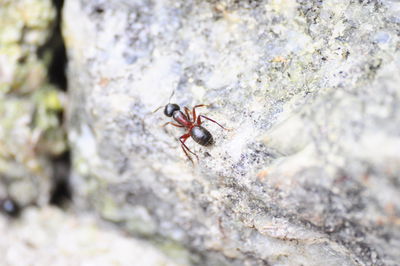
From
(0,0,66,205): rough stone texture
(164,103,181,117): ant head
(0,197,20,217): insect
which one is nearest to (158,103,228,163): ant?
(164,103,181,117): ant head

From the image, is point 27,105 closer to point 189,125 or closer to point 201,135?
point 189,125

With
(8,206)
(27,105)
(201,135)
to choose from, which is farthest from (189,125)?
(8,206)

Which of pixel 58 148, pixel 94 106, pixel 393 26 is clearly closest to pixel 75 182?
pixel 58 148

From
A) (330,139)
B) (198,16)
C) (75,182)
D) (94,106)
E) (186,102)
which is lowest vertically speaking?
(75,182)

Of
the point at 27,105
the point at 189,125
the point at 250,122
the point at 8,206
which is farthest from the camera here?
the point at 8,206

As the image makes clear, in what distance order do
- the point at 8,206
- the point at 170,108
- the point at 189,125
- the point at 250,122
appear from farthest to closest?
1. the point at 8,206
2. the point at 170,108
3. the point at 189,125
4. the point at 250,122

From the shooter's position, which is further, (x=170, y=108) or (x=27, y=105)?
(x=27, y=105)

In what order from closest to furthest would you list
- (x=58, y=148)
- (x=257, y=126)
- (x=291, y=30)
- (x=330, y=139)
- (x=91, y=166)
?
1. (x=330, y=139)
2. (x=257, y=126)
3. (x=291, y=30)
4. (x=91, y=166)
5. (x=58, y=148)

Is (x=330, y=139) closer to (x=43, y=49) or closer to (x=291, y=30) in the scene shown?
(x=291, y=30)

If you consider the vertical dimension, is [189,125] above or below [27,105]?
above
